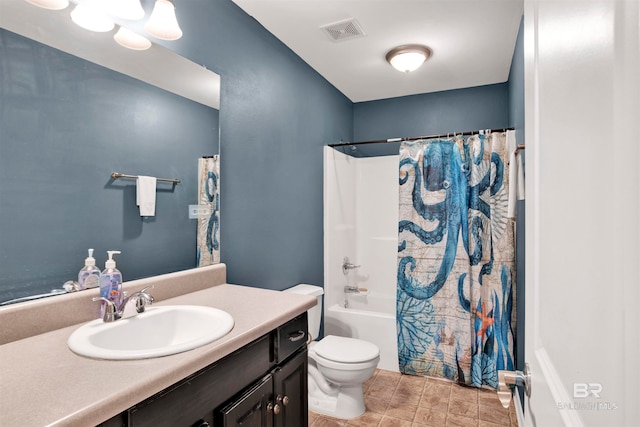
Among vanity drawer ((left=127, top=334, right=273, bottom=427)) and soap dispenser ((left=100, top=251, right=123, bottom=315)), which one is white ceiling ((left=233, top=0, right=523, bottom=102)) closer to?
soap dispenser ((left=100, top=251, right=123, bottom=315))

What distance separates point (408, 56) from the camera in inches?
98.8

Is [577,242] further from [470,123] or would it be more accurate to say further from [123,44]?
[470,123]

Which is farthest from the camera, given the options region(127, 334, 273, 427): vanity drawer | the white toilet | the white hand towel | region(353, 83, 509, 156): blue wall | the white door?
region(353, 83, 509, 156): blue wall

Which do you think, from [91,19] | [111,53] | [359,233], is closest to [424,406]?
[359,233]

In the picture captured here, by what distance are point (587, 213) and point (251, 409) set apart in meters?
1.17

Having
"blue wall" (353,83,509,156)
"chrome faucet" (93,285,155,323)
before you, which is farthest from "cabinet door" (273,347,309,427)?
"blue wall" (353,83,509,156)

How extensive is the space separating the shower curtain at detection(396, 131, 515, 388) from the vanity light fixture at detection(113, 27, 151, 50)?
6.52ft

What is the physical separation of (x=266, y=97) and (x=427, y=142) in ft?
4.38

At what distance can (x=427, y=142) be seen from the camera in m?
2.79

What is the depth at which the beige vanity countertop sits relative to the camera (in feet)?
2.25

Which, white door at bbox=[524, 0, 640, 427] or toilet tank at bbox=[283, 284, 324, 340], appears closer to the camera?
white door at bbox=[524, 0, 640, 427]

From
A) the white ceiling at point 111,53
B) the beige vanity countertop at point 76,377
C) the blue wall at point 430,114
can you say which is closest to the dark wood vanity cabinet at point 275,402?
the beige vanity countertop at point 76,377

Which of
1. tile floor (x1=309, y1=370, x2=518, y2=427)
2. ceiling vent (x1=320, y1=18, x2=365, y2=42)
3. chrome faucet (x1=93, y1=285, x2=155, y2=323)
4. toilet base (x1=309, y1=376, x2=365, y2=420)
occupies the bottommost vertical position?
tile floor (x1=309, y1=370, x2=518, y2=427)

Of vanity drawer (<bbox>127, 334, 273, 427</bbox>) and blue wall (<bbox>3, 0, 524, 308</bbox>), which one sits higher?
blue wall (<bbox>3, 0, 524, 308</bbox>)
